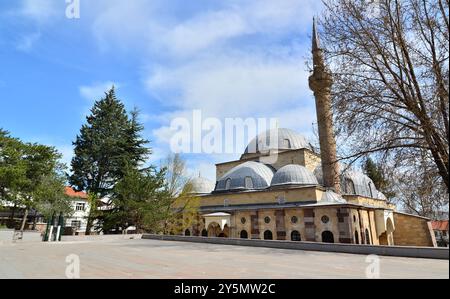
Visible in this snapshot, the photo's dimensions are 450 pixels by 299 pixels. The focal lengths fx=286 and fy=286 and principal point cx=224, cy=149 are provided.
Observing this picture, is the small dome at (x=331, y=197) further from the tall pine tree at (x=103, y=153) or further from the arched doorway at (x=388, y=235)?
the tall pine tree at (x=103, y=153)

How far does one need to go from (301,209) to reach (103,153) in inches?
815

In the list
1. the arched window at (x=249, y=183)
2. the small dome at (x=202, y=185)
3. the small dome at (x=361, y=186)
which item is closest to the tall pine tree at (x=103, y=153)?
the small dome at (x=202, y=185)

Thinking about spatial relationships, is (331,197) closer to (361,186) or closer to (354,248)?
(361,186)

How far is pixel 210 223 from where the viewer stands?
90.4 ft

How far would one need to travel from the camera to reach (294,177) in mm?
26812

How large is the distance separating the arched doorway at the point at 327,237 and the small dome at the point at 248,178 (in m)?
8.51

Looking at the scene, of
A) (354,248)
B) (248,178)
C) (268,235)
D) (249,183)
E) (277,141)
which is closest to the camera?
(354,248)

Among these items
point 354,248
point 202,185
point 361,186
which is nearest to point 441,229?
point 361,186

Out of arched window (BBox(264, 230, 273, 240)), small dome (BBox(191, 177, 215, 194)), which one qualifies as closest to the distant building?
arched window (BBox(264, 230, 273, 240))

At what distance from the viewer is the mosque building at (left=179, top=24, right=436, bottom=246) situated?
2212cm

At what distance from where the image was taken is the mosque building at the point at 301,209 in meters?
22.1
